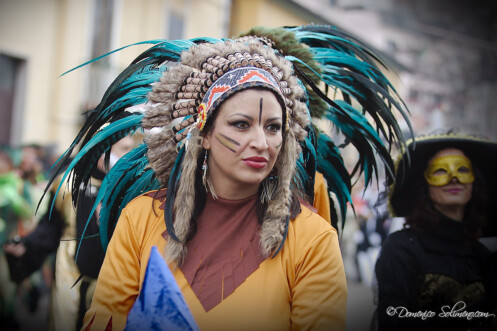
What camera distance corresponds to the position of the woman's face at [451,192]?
2.72 m

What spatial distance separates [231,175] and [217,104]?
0.29 m

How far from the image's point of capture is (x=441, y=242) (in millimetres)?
2691

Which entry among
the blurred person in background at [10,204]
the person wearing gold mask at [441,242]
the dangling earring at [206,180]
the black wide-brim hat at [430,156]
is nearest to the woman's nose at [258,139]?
the dangling earring at [206,180]

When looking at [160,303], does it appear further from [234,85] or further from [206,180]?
[234,85]

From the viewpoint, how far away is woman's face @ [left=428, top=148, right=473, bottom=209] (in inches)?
107

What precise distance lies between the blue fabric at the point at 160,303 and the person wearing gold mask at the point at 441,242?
1.40 m

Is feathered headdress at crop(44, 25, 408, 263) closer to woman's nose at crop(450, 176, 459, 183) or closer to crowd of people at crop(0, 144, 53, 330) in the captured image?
woman's nose at crop(450, 176, 459, 183)

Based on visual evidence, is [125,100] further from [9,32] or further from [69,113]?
[69,113]

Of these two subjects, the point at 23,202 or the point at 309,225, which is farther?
the point at 23,202

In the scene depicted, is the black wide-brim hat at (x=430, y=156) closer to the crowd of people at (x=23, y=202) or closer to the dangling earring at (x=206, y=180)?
the dangling earring at (x=206, y=180)

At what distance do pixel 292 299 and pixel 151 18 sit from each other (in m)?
9.53

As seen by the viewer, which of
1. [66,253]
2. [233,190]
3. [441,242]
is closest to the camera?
[233,190]

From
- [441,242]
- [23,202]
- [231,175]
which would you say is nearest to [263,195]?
[231,175]
